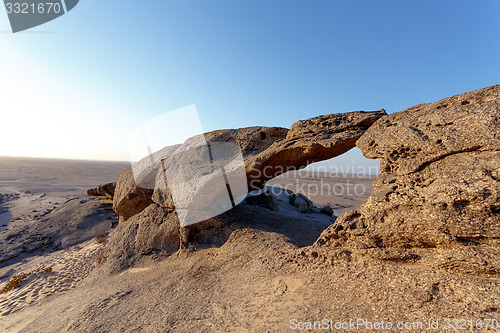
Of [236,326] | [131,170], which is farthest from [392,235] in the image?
[131,170]

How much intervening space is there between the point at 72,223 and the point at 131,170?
682 cm

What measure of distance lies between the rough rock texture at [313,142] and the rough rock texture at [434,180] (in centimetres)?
60

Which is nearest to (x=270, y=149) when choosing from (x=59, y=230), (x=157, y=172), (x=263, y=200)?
(x=263, y=200)

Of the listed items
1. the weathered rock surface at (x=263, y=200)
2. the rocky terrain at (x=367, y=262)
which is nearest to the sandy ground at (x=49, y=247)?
the rocky terrain at (x=367, y=262)

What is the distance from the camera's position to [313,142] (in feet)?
18.5

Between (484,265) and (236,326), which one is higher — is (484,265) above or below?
above

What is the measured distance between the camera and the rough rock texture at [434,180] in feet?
11.4

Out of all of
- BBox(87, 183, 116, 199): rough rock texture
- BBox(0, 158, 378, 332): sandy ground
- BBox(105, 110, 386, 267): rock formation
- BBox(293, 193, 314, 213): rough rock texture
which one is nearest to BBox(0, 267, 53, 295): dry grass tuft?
BBox(0, 158, 378, 332): sandy ground

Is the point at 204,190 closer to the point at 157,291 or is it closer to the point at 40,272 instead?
the point at 157,291

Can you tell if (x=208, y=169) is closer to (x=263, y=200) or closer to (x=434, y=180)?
(x=263, y=200)

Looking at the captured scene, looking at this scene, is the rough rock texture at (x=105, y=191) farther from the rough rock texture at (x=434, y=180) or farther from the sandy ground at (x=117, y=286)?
the rough rock texture at (x=434, y=180)

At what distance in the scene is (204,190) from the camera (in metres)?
6.87

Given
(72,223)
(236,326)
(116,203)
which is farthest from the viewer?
(72,223)

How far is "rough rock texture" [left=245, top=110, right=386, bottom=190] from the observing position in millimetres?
5496
